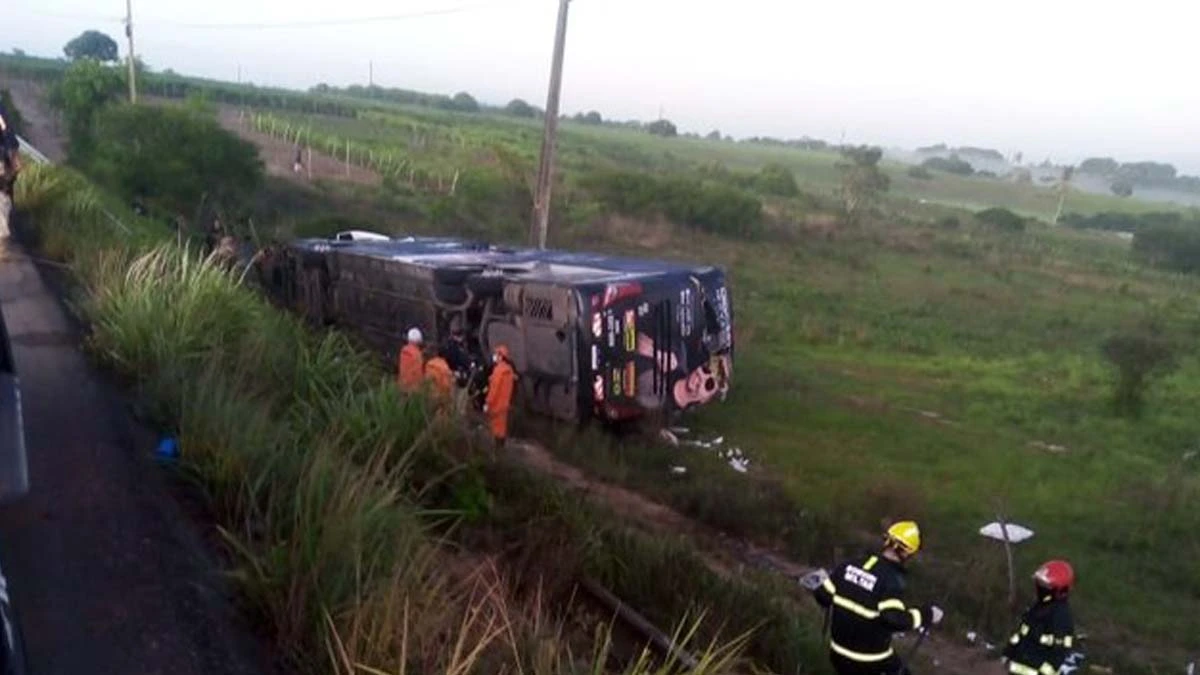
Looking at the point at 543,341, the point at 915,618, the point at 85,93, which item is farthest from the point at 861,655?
the point at 85,93

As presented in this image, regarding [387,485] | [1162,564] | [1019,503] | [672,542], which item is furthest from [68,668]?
[1019,503]

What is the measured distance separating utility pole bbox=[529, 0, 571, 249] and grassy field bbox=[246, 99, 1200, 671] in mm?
4452

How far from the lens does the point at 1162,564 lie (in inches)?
529

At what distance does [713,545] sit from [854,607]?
4980 mm

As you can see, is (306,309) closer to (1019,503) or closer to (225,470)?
(1019,503)

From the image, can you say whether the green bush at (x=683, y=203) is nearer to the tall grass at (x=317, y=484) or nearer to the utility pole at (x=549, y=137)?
the utility pole at (x=549, y=137)

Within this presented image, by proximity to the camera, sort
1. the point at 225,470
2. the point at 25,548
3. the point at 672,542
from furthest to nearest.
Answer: the point at 672,542 → the point at 225,470 → the point at 25,548

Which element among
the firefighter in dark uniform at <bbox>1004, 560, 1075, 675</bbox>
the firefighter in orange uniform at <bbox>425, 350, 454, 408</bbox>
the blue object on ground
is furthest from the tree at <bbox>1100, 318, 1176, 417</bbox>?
the blue object on ground

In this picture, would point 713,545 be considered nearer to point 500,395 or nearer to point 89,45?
point 500,395

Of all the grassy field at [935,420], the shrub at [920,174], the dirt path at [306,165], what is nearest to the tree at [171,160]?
the grassy field at [935,420]

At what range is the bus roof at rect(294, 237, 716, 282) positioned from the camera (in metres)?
15.8

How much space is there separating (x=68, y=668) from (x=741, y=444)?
1292 cm

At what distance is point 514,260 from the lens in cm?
1755

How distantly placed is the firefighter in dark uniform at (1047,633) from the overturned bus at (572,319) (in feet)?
24.2
